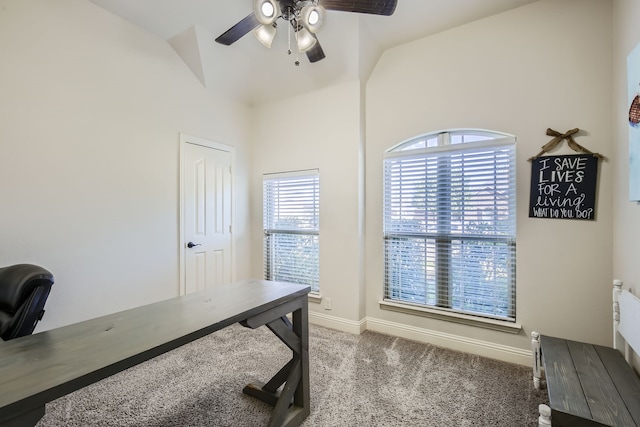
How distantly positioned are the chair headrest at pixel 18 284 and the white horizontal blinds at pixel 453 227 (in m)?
2.78

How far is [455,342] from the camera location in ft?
8.91

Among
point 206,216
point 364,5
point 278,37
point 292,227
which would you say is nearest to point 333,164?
point 292,227

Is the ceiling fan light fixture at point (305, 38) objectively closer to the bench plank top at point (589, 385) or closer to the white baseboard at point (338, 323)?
the bench plank top at point (589, 385)

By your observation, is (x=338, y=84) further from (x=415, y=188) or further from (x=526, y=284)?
(x=526, y=284)

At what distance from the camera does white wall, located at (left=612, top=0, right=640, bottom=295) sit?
1746 mm

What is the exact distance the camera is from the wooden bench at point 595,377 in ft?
4.24

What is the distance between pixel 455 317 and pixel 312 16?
2718mm

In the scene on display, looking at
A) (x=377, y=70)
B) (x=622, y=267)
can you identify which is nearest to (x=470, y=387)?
(x=622, y=267)

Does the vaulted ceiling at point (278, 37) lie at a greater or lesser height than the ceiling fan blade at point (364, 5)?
greater

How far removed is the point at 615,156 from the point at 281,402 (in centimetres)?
278

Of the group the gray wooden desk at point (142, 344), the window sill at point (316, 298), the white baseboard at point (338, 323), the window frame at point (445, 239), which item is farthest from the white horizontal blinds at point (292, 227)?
the gray wooden desk at point (142, 344)

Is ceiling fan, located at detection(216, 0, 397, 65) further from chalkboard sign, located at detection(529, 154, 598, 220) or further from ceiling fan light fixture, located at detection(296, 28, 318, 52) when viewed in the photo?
chalkboard sign, located at detection(529, 154, 598, 220)

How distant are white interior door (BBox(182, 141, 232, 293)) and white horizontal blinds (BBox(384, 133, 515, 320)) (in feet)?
6.42

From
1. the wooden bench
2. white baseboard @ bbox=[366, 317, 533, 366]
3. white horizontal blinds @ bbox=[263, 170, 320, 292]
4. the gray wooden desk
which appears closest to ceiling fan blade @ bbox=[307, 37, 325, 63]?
white horizontal blinds @ bbox=[263, 170, 320, 292]
